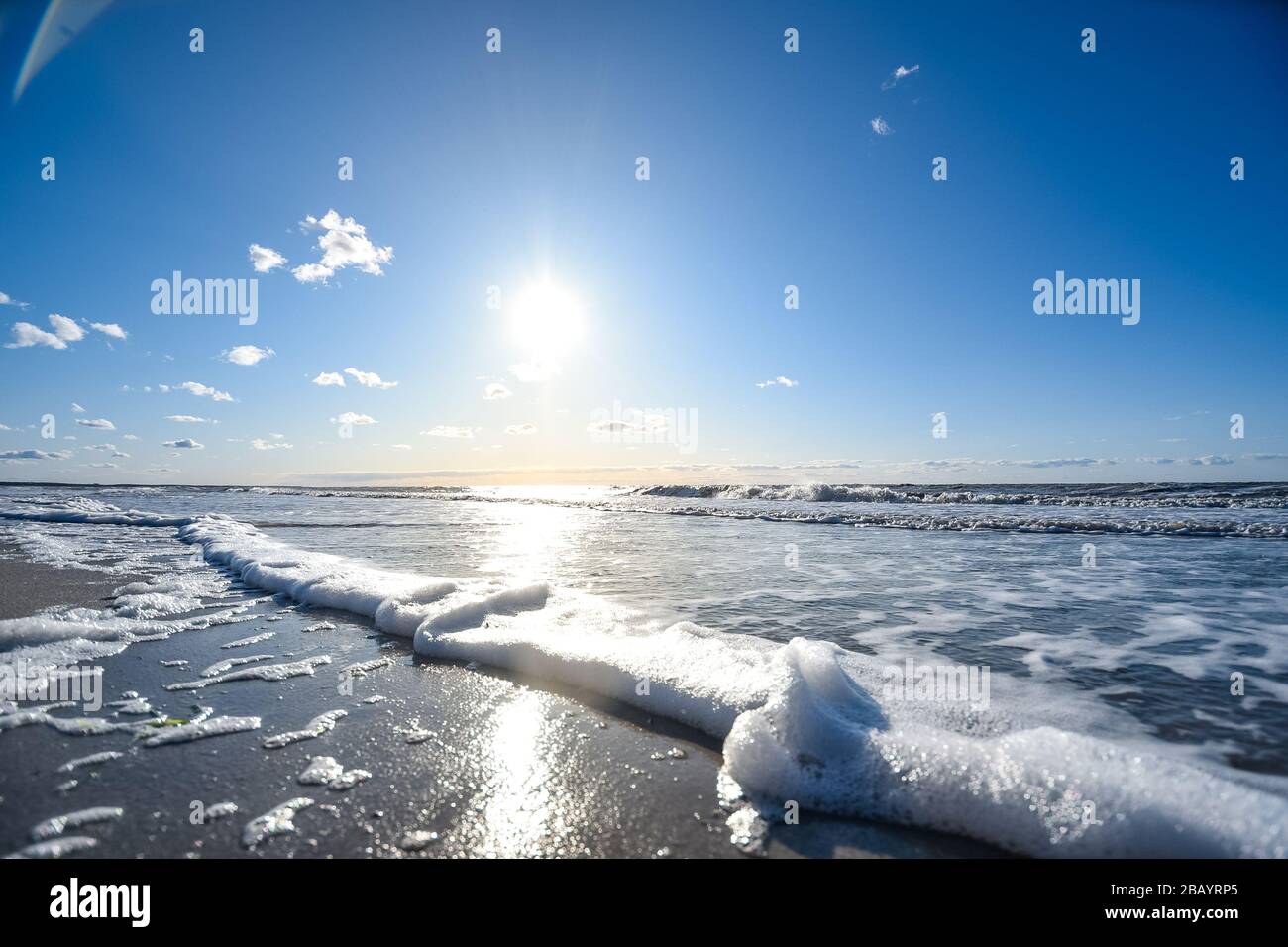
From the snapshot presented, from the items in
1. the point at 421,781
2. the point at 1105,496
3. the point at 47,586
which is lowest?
the point at 421,781

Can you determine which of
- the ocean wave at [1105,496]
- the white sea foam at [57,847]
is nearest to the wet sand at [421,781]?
the white sea foam at [57,847]

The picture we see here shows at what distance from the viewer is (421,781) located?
9.37 feet

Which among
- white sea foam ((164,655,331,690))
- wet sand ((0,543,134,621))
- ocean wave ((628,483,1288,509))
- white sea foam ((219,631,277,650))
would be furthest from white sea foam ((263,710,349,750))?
ocean wave ((628,483,1288,509))

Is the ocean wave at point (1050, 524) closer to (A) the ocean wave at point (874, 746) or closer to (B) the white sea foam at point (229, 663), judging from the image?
(A) the ocean wave at point (874, 746)

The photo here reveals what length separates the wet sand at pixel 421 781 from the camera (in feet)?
7.91

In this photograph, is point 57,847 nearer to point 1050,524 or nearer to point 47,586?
point 47,586

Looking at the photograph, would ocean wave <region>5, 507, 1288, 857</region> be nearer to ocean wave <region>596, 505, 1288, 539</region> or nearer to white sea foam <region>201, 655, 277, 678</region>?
white sea foam <region>201, 655, 277, 678</region>

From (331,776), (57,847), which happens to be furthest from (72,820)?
(331,776)

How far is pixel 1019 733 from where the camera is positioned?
3162mm

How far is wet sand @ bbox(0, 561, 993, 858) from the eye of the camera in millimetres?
2412

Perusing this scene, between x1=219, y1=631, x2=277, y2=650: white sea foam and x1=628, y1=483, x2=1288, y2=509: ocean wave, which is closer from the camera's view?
x1=219, y1=631, x2=277, y2=650: white sea foam
